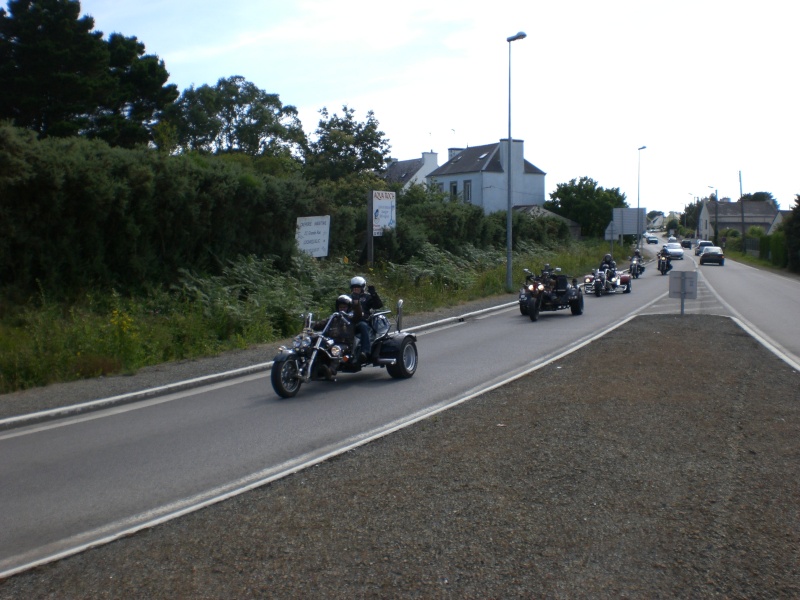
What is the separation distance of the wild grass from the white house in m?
45.3

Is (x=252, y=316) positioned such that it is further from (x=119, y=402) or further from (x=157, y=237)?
(x=119, y=402)

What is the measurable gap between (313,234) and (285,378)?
12952mm

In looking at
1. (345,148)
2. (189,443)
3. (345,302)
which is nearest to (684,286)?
(345,302)

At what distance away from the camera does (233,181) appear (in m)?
21.5

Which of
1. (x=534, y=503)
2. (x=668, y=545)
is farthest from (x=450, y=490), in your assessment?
(x=668, y=545)

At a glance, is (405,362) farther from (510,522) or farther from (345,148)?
(345,148)

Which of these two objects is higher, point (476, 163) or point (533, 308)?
point (476, 163)

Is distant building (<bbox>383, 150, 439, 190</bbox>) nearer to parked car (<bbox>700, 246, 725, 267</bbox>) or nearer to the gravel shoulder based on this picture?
parked car (<bbox>700, 246, 725, 267</bbox>)

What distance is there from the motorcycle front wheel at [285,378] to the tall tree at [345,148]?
48288mm

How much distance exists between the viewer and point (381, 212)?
86.2ft

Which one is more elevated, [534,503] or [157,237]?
[157,237]

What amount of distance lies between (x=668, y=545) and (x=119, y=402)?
26.0ft

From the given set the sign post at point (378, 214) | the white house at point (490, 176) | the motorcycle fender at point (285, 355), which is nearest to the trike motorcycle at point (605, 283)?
the sign post at point (378, 214)

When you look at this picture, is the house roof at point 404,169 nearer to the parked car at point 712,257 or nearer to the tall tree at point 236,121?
the tall tree at point 236,121
